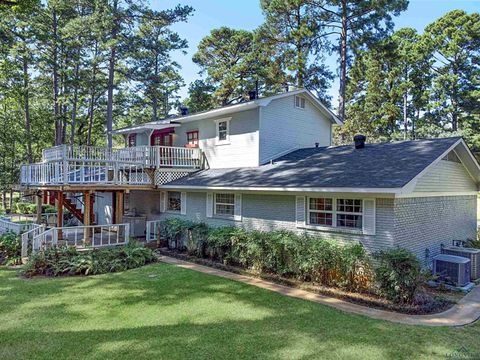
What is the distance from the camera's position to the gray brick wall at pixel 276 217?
8352 millimetres

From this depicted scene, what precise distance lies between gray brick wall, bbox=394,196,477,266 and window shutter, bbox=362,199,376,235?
534 millimetres

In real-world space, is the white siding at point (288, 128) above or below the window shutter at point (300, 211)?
above

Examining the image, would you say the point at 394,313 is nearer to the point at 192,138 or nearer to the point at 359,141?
the point at 359,141

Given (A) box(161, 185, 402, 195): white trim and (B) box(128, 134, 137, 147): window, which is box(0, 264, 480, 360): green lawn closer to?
(A) box(161, 185, 402, 195): white trim

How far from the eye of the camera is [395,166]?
9227 mm

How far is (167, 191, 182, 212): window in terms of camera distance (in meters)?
14.9

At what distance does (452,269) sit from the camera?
9188mm

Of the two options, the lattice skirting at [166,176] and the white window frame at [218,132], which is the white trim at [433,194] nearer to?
the white window frame at [218,132]

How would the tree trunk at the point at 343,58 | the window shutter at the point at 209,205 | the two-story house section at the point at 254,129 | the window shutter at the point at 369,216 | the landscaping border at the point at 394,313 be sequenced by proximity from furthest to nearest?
1. the tree trunk at the point at 343,58
2. the two-story house section at the point at 254,129
3. the window shutter at the point at 209,205
4. the window shutter at the point at 369,216
5. the landscaping border at the point at 394,313

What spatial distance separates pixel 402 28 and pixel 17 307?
4070 centimetres

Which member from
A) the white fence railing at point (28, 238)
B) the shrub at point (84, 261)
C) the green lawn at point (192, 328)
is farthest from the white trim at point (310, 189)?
the white fence railing at point (28, 238)

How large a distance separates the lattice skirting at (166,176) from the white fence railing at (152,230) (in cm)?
175

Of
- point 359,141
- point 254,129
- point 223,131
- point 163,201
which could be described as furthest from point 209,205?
point 359,141

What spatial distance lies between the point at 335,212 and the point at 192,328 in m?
5.22
